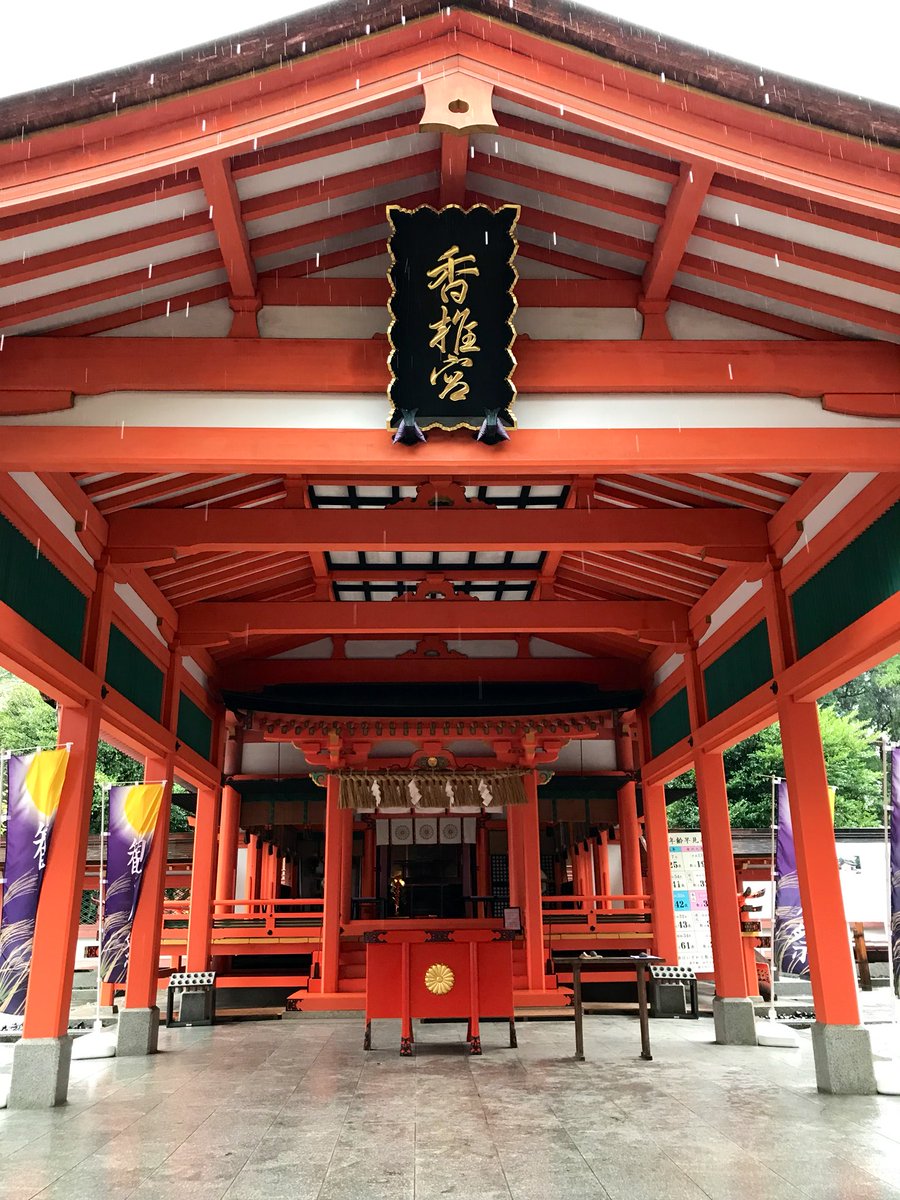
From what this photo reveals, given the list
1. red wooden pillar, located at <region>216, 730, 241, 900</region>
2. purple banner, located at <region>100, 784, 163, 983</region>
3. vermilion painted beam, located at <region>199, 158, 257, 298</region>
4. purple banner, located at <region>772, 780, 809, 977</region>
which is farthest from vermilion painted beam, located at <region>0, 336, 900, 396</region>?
red wooden pillar, located at <region>216, 730, 241, 900</region>

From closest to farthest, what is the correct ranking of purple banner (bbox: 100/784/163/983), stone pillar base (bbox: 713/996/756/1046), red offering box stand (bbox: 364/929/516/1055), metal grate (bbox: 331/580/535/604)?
1. purple banner (bbox: 100/784/163/983)
2. red offering box stand (bbox: 364/929/516/1055)
3. stone pillar base (bbox: 713/996/756/1046)
4. metal grate (bbox: 331/580/535/604)

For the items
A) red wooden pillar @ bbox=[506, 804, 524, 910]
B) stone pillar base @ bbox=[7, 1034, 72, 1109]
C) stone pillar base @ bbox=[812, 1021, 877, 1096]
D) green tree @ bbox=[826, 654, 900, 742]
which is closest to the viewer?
stone pillar base @ bbox=[7, 1034, 72, 1109]

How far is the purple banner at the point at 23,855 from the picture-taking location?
20.4 ft

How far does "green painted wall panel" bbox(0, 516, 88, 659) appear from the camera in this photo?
5.66 meters

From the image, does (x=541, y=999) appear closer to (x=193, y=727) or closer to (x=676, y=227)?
(x=193, y=727)

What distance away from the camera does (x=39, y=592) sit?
6125 mm

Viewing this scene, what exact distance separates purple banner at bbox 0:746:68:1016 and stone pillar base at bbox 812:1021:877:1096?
18.4 ft

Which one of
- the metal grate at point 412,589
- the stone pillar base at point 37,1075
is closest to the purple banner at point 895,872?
the metal grate at point 412,589

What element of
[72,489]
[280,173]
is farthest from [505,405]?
[72,489]

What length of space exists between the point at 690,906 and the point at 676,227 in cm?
959

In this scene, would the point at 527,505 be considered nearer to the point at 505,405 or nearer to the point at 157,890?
the point at 505,405

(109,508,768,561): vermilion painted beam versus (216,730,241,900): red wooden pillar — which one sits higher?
(109,508,768,561): vermilion painted beam

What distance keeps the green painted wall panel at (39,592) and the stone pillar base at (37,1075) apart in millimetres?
2718

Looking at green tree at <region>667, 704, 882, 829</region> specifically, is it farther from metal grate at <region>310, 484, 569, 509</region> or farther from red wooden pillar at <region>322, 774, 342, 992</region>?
metal grate at <region>310, 484, 569, 509</region>
